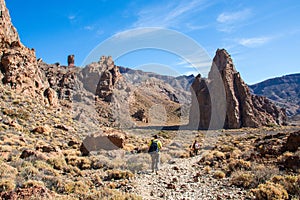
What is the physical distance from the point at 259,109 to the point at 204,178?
6361cm

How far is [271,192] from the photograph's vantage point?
22.7 feet

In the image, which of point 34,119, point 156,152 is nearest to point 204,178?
point 156,152

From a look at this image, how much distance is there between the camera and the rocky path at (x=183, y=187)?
7.87 metres

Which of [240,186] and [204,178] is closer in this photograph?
[240,186]

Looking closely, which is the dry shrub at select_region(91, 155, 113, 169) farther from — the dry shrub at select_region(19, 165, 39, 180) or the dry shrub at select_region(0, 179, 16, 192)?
the dry shrub at select_region(0, 179, 16, 192)

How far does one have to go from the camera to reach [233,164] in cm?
1121

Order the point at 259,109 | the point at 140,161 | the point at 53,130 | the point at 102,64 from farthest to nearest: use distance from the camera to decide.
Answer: the point at 102,64 → the point at 259,109 → the point at 53,130 → the point at 140,161

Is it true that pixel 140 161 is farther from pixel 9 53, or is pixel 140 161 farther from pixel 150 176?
pixel 9 53

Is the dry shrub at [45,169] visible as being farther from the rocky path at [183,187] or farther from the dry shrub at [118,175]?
the rocky path at [183,187]

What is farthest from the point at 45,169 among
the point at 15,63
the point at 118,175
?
the point at 15,63

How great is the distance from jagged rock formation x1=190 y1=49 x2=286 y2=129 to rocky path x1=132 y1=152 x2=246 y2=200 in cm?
5090

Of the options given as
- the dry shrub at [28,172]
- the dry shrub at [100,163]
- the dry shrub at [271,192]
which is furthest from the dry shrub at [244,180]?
the dry shrub at [28,172]

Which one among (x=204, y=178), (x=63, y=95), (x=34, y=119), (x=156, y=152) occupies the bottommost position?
→ (x=204, y=178)

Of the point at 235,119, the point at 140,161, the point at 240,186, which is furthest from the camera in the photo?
the point at 235,119
